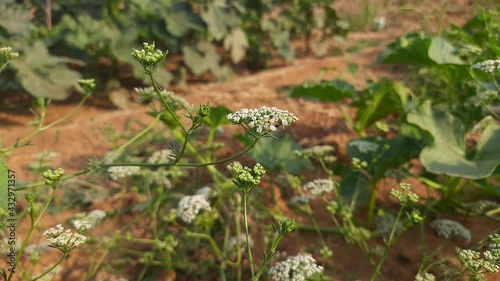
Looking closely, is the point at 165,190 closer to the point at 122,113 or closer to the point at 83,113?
the point at 122,113

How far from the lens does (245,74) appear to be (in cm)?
529

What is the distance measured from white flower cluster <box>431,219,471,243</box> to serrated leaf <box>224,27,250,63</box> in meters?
3.10

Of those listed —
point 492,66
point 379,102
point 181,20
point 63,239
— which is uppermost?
point 181,20

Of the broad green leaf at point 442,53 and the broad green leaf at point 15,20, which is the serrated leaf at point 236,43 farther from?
the broad green leaf at point 442,53

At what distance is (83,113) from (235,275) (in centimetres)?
244

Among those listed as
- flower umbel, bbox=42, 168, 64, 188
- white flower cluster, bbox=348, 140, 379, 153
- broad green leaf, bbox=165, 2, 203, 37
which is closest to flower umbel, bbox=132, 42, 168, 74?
flower umbel, bbox=42, 168, 64, 188

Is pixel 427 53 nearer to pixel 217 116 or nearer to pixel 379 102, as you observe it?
pixel 379 102

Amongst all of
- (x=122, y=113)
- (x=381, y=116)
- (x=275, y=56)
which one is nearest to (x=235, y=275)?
(x=381, y=116)

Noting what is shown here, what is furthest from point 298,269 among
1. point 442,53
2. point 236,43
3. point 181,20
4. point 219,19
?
point 236,43

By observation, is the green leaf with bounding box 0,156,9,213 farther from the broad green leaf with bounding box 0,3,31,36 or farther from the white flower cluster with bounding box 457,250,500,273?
the broad green leaf with bounding box 0,3,31,36

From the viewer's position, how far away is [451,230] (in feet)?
7.73

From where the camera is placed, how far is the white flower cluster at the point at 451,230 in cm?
230

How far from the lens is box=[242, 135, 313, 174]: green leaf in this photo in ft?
8.84

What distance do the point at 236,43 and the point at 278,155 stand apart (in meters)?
2.57
